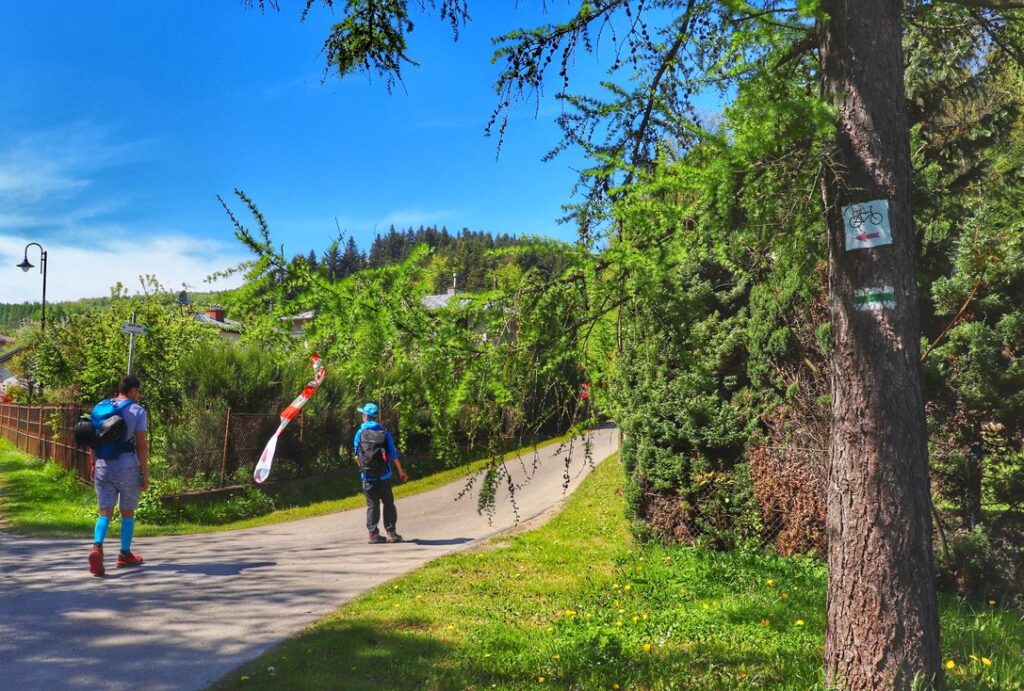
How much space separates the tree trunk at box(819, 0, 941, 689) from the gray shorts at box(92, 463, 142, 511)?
6.63 m

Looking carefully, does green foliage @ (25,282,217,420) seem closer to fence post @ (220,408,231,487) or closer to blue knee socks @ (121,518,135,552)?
fence post @ (220,408,231,487)

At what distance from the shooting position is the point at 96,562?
23.9 feet

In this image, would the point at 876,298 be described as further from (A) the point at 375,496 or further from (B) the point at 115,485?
(A) the point at 375,496

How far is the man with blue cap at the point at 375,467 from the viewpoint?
32.3 ft

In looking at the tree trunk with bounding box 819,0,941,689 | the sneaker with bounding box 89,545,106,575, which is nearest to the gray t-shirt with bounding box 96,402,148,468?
the sneaker with bounding box 89,545,106,575

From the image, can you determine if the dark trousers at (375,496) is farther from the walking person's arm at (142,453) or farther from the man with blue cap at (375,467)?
the walking person's arm at (142,453)

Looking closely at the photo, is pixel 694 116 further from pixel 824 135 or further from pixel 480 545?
pixel 480 545

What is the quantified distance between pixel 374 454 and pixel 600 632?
17.7ft

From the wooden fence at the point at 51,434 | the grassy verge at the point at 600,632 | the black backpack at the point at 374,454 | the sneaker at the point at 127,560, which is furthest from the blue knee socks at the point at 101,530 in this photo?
the wooden fence at the point at 51,434

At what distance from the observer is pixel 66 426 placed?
1616 centimetres

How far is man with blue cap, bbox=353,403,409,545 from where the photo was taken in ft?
32.3

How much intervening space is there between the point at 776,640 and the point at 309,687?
9.79ft

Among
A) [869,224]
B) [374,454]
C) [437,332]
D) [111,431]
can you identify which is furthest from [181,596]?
[869,224]

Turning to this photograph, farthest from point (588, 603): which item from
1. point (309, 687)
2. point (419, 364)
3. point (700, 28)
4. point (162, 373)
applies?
point (162, 373)
